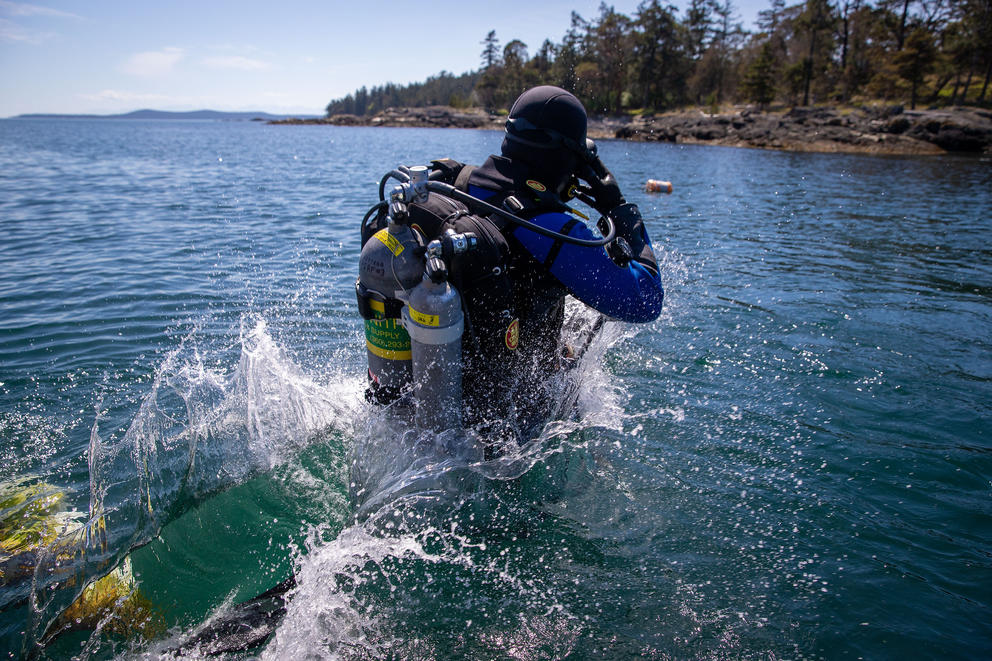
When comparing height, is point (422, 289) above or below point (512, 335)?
above

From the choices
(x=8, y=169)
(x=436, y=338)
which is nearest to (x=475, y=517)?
(x=436, y=338)

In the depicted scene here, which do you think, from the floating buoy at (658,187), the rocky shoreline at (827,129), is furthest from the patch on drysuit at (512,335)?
the rocky shoreline at (827,129)

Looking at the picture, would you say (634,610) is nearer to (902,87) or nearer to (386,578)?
(386,578)

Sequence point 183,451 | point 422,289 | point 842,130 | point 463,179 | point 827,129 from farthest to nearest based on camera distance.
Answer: point 827,129 → point 842,130 → point 183,451 → point 463,179 → point 422,289

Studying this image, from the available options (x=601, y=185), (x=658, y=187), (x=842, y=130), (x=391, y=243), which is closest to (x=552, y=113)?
(x=601, y=185)

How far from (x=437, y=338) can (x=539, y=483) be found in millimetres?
1607

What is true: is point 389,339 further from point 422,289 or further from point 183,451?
point 183,451

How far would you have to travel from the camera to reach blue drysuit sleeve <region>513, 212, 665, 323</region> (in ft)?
10.7

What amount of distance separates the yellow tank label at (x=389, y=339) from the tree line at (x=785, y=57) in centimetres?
3100

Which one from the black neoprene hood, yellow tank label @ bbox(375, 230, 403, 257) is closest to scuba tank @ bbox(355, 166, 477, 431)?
yellow tank label @ bbox(375, 230, 403, 257)

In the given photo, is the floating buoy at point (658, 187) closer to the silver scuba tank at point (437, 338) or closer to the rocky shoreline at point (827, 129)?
the silver scuba tank at point (437, 338)

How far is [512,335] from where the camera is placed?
134 inches

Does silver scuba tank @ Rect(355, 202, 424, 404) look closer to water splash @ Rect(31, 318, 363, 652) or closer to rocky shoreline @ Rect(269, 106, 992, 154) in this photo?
water splash @ Rect(31, 318, 363, 652)

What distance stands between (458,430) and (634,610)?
4.61 feet
